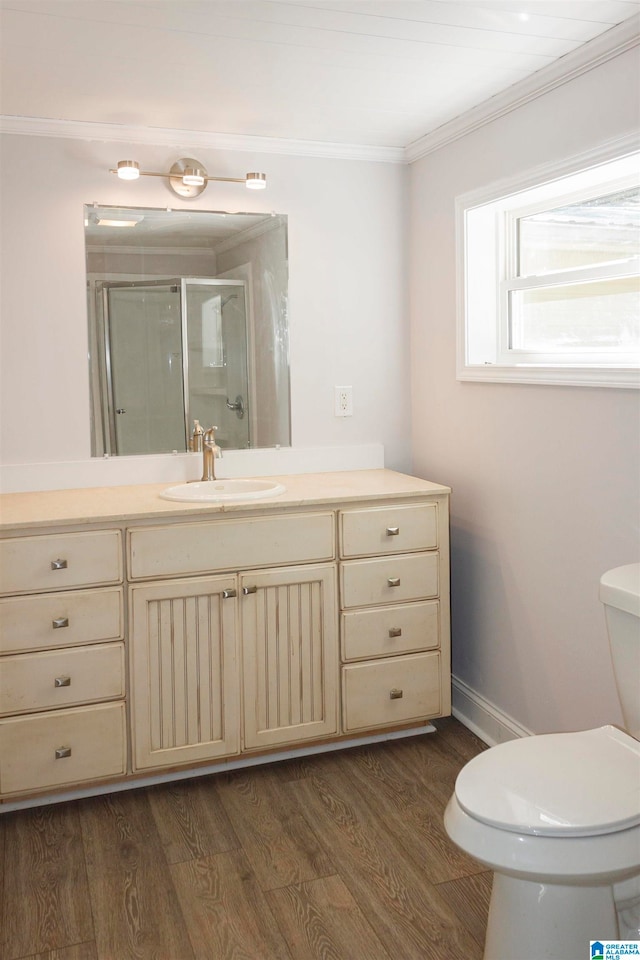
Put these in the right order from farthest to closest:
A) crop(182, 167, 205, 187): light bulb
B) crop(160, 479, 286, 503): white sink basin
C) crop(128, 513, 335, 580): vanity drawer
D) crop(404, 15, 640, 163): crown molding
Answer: crop(182, 167, 205, 187): light bulb, crop(160, 479, 286, 503): white sink basin, crop(128, 513, 335, 580): vanity drawer, crop(404, 15, 640, 163): crown molding

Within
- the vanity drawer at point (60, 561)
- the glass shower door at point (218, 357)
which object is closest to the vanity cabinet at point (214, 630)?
the vanity drawer at point (60, 561)

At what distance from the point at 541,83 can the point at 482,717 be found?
80.9 inches

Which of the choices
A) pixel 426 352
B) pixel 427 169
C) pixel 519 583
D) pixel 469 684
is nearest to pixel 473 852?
pixel 519 583

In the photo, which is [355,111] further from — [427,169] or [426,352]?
[426,352]

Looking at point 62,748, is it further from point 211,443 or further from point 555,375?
point 555,375

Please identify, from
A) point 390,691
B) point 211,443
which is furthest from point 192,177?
point 390,691

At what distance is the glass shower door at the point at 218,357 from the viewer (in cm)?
297

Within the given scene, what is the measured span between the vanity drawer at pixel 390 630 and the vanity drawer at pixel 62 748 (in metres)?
0.77

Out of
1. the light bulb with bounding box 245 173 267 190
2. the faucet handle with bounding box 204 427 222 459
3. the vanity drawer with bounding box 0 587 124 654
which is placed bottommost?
the vanity drawer with bounding box 0 587 124 654

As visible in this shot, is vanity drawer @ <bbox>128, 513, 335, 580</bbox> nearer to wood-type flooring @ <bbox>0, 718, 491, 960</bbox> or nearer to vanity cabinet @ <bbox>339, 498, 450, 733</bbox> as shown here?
vanity cabinet @ <bbox>339, 498, 450, 733</bbox>

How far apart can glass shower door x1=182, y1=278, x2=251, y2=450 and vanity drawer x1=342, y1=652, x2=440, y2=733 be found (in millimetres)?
953

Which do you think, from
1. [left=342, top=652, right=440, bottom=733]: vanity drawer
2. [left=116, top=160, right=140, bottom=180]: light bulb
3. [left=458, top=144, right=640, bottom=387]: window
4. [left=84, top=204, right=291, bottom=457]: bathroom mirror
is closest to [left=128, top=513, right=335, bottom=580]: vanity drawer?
[left=342, top=652, right=440, bottom=733]: vanity drawer

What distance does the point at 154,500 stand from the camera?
8.55 feet

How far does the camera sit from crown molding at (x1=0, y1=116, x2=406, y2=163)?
271 cm
